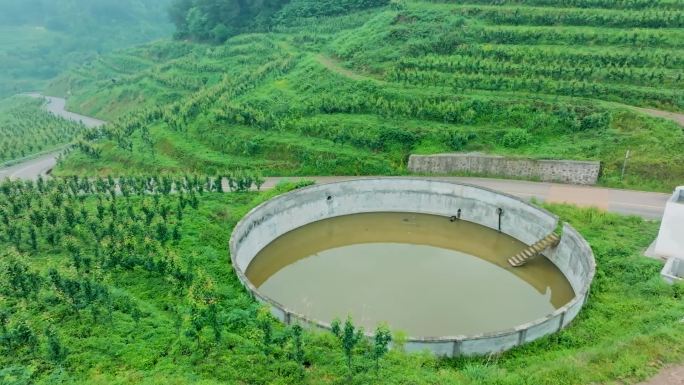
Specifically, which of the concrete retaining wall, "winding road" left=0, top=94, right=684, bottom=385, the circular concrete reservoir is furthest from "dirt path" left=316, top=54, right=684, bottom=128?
the circular concrete reservoir

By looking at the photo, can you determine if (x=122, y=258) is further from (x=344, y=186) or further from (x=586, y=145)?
(x=586, y=145)

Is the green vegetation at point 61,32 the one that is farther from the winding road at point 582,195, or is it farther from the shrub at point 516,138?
the shrub at point 516,138

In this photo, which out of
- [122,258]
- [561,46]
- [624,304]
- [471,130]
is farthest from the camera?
[561,46]

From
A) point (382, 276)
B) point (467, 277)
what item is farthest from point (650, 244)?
point (382, 276)

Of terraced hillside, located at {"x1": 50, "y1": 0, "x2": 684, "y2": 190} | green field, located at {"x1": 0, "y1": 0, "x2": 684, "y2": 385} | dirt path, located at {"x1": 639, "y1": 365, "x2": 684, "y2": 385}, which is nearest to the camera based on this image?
dirt path, located at {"x1": 639, "y1": 365, "x2": 684, "y2": 385}

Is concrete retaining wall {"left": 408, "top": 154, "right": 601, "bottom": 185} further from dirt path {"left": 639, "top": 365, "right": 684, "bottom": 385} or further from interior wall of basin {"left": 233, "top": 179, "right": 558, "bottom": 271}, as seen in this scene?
dirt path {"left": 639, "top": 365, "right": 684, "bottom": 385}

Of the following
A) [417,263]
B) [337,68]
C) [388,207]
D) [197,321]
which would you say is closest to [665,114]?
[388,207]
